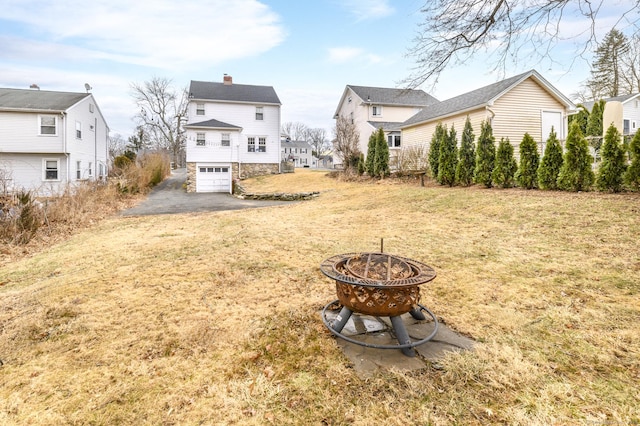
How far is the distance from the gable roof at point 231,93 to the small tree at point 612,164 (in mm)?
21062

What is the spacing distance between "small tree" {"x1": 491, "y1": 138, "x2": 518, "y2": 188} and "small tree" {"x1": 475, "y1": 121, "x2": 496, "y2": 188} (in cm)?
39

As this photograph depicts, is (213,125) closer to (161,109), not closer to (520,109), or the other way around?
(520,109)

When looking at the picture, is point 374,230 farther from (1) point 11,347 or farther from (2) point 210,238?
(1) point 11,347

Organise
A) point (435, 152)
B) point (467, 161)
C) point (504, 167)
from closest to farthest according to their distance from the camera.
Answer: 1. point (504, 167)
2. point (467, 161)
3. point (435, 152)

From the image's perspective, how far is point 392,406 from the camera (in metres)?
2.00

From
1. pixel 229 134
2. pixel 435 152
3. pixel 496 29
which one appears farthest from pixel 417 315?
pixel 229 134

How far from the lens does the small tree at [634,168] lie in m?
7.12

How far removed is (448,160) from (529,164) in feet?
10.9

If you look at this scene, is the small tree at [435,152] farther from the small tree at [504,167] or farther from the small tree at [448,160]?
the small tree at [504,167]

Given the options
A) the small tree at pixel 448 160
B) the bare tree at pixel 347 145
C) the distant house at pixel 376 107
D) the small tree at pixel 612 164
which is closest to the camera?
the small tree at pixel 612 164

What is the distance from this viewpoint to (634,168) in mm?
7227

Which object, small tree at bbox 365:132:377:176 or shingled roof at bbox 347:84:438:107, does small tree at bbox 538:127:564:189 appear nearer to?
small tree at bbox 365:132:377:176

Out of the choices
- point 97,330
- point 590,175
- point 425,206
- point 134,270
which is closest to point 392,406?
point 97,330

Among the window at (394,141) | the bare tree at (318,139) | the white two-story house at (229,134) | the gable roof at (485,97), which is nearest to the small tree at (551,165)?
the gable roof at (485,97)
